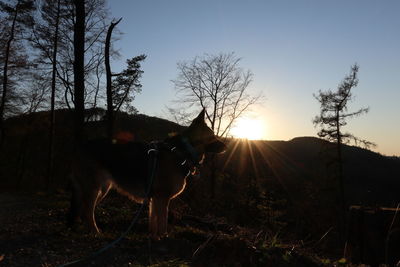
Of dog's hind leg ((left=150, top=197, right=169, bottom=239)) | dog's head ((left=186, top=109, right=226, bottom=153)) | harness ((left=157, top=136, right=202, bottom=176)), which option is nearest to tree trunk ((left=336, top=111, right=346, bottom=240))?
dog's head ((left=186, top=109, right=226, bottom=153))

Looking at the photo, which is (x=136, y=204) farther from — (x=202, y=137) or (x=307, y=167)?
(x=307, y=167)

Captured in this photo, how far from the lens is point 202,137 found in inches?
317

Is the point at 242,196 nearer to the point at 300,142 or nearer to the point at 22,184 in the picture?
the point at 22,184

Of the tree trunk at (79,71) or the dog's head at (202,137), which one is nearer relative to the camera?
the dog's head at (202,137)

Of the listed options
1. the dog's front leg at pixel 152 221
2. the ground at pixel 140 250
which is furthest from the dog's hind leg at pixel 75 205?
the dog's front leg at pixel 152 221

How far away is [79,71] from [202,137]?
14.3ft

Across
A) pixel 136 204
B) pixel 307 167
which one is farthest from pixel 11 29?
pixel 307 167

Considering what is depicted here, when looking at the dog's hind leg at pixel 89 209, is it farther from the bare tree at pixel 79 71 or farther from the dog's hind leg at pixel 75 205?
the bare tree at pixel 79 71

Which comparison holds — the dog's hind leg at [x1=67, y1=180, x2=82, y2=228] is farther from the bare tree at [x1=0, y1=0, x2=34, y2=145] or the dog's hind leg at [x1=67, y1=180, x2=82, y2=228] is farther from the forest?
the bare tree at [x1=0, y1=0, x2=34, y2=145]

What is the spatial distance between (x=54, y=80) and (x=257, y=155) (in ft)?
147

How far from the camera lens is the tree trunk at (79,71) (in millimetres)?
10086

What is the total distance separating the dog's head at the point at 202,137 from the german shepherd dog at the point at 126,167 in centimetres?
2

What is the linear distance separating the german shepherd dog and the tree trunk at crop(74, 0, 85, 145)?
264cm

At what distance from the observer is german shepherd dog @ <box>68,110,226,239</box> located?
743 cm
